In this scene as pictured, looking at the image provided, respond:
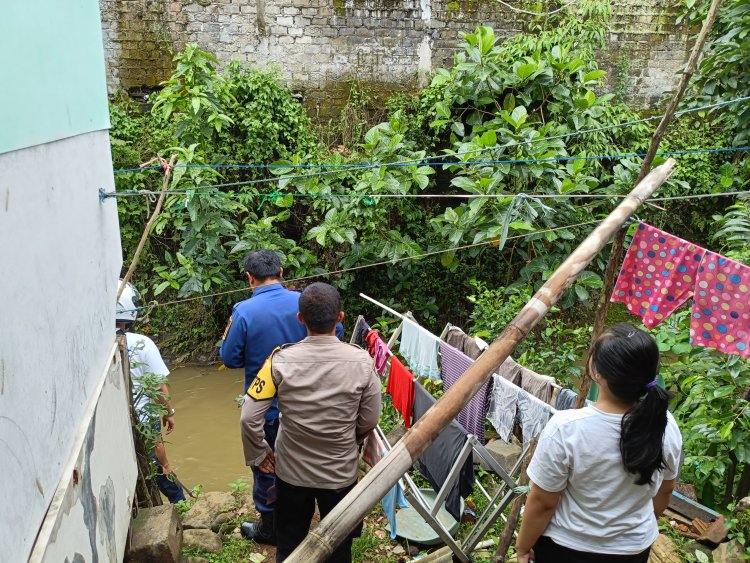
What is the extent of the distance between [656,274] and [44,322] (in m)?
3.04

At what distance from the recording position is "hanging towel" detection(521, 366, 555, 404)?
137 inches

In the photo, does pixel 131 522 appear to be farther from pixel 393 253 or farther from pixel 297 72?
pixel 297 72

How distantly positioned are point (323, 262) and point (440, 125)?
2376 mm

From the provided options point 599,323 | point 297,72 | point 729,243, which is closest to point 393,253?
point 297,72

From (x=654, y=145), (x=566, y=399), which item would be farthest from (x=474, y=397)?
(x=654, y=145)

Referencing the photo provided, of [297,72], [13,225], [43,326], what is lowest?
[43,326]

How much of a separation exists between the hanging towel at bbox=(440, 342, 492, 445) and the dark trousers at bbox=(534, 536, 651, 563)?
1.65m

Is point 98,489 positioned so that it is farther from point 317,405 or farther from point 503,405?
point 503,405

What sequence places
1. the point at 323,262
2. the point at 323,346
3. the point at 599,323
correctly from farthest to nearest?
the point at 323,262 → the point at 599,323 → the point at 323,346

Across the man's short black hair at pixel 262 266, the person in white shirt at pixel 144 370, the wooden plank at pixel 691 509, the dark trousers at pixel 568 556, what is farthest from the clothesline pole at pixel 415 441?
the wooden plank at pixel 691 509

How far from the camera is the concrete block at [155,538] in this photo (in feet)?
10.4

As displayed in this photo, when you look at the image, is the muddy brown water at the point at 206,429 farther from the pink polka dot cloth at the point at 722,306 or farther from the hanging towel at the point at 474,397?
the pink polka dot cloth at the point at 722,306

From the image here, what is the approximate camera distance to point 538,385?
11.7 ft

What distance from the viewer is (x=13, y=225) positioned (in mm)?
1739
